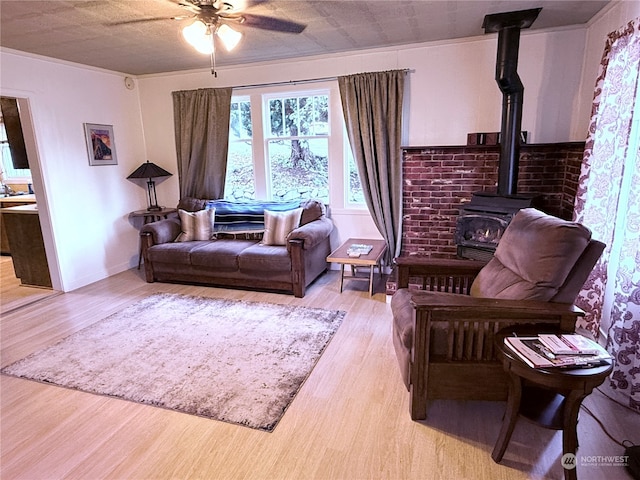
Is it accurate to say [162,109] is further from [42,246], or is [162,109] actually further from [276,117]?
[42,246]

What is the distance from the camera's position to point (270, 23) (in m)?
2.46

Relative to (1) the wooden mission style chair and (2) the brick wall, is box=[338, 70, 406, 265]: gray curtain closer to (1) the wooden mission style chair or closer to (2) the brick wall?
(2) the brick wall

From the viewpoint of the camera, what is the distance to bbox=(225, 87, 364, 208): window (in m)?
4.28

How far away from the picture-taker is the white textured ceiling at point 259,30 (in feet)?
8.61

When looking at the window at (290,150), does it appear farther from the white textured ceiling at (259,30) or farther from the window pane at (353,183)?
the white textured ceiling at (259,30)

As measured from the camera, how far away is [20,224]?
4141 millimetres

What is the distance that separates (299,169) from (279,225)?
2.96 feet

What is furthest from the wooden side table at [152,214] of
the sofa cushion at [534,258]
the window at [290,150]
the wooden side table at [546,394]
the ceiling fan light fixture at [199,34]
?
the wooden side table at [546,394]

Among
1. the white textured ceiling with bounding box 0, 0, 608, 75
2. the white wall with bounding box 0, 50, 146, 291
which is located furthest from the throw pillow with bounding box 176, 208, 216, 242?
the white textured ceiling with bounding box 0, 0, 608, 75

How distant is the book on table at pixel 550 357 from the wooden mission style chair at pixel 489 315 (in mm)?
209

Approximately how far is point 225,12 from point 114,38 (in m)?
1.57

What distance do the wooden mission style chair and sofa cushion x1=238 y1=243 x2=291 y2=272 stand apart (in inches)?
69.0

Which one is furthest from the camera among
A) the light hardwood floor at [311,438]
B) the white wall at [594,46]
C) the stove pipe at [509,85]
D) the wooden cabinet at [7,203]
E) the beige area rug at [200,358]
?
the wooden cabinet at [7,203]

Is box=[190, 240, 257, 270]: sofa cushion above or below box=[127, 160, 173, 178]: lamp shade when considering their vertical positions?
below
